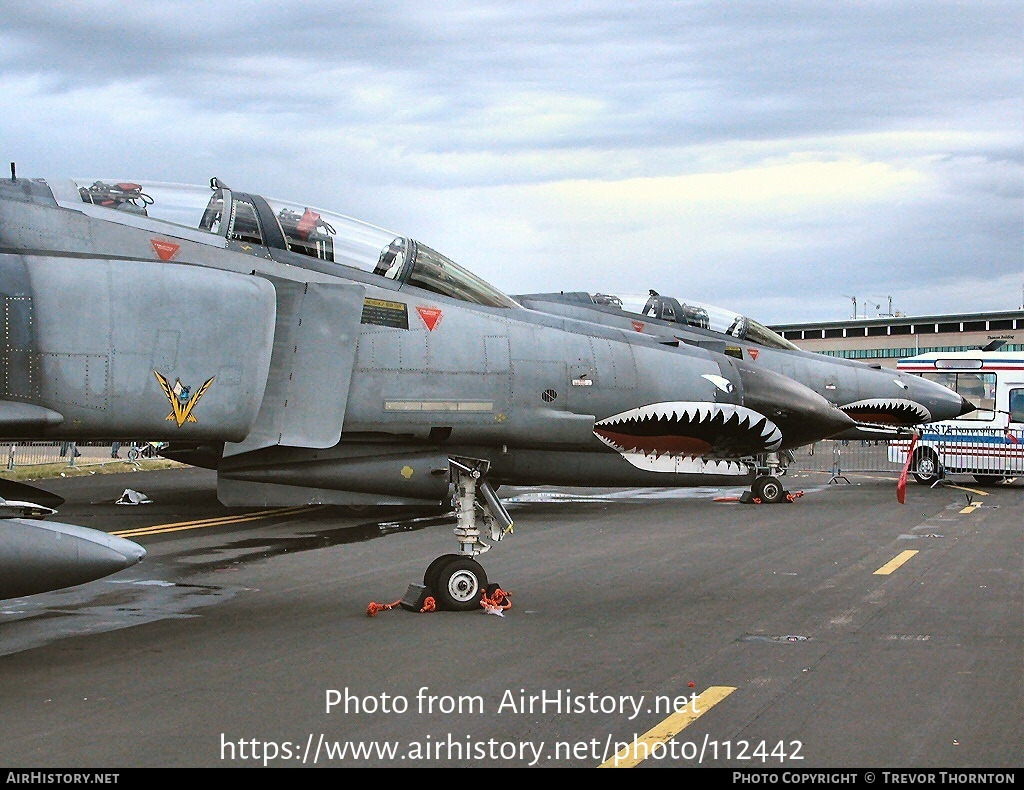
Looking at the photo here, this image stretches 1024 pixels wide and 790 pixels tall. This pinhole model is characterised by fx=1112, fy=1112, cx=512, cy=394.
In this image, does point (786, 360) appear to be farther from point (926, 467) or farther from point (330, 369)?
point (330, 369)

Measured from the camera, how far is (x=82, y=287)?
7742 mm

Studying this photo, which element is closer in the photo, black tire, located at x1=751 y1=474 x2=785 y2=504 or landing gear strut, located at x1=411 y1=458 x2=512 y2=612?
landing gear strut, located at x1=411 y1=458 x2=512 y2=612

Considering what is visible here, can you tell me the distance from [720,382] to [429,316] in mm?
2877

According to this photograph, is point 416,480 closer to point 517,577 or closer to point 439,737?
point 517,577

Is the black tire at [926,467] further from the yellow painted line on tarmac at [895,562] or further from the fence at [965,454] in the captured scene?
the yellow painted line on tarmac at [895,562]

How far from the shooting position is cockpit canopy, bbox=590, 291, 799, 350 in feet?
73.9

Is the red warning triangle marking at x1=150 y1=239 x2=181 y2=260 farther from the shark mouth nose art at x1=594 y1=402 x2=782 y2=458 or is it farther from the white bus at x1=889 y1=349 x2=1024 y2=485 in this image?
the white bus at x1=889 y1=349 x2=1024 y2=485

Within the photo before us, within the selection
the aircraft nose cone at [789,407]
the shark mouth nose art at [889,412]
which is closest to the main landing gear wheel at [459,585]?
the aircraft nose cone at [789,407]

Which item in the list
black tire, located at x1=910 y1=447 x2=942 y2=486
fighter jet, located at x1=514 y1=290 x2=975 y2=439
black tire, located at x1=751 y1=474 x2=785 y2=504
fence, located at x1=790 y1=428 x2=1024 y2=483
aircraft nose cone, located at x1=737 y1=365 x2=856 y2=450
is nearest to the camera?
aircraft nose cone, located at x1=737 y1=365 x2=856 y2=450

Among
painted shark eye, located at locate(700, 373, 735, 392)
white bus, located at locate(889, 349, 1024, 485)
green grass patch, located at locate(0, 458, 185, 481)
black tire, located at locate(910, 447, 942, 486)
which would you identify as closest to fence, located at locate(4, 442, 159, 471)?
green grass patch, located at locate(0, 458, 185, 481)

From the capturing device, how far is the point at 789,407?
11.0 m

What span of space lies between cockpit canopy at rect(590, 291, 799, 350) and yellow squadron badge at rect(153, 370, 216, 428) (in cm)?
1490

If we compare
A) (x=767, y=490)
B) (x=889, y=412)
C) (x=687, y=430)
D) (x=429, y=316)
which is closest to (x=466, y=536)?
(x=429, y=316)
